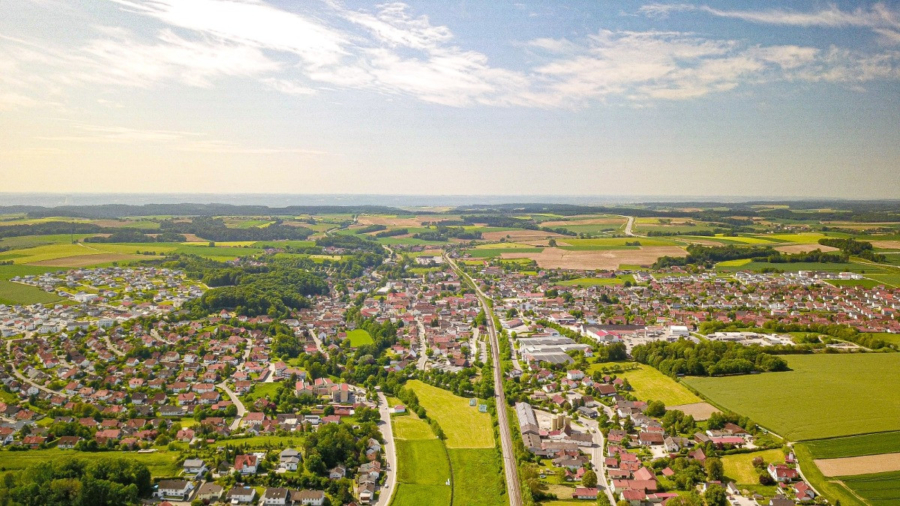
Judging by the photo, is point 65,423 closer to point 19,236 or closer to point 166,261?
point 166,261

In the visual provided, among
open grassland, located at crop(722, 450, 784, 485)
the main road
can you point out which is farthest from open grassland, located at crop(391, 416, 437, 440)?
open grassland, located at crop(722, 450, 784, 485)

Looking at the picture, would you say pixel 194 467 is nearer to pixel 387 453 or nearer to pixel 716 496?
pixel 387 453

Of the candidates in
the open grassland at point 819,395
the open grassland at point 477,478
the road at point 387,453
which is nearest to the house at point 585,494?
the open grassland at point 477,478

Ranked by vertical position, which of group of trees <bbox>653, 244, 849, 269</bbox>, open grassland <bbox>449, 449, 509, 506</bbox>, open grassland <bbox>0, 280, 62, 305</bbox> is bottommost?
open grassland <bbox>449, 449, 509, 506</bbox>

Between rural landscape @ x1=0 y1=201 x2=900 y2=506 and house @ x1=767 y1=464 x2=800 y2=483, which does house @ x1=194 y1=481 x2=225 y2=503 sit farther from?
house @ x1=767 y1=464 x2=800 y2=483

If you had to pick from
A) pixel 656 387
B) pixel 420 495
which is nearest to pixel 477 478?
pixel 420 495

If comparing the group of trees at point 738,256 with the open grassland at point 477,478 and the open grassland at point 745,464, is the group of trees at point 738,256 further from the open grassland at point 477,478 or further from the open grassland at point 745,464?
the open grassland at point 477,478

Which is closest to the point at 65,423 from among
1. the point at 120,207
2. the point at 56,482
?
the point at 56,482
